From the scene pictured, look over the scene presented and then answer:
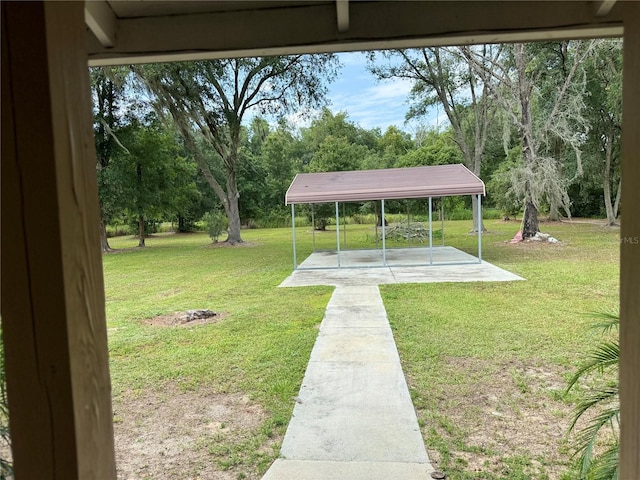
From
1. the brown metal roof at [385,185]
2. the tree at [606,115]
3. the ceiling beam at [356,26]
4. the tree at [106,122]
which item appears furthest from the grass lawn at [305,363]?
the tree at [606,115]

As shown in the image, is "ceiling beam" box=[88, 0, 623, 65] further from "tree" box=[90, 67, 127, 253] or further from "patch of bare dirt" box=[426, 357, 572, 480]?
"tree" box=[90, 67, 127, 253]

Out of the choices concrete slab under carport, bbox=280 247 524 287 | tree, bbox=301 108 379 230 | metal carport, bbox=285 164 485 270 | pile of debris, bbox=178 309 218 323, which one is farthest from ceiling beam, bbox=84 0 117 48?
tree, bbox=301 108 379 230

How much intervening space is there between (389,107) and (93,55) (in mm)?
50488

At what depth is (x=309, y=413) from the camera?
369 cm

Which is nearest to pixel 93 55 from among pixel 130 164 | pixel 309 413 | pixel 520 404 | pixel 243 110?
pixel 309 413

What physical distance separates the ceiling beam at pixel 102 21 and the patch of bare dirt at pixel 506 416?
3182 mm

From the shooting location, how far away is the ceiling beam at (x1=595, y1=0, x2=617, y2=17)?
1.92m

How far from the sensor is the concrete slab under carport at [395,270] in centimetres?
1022

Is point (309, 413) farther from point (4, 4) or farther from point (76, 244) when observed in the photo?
point (4, 4)

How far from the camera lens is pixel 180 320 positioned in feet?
24.4

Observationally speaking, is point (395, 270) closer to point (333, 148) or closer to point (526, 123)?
point (526, 123)

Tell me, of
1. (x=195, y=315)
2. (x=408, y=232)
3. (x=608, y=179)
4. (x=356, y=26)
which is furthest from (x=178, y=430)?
(x=608, y=179)

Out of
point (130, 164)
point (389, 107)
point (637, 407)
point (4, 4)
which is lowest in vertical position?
point (637, 407)

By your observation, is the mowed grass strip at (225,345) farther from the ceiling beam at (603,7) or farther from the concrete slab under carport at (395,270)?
the ceiling beam at (603,7)
